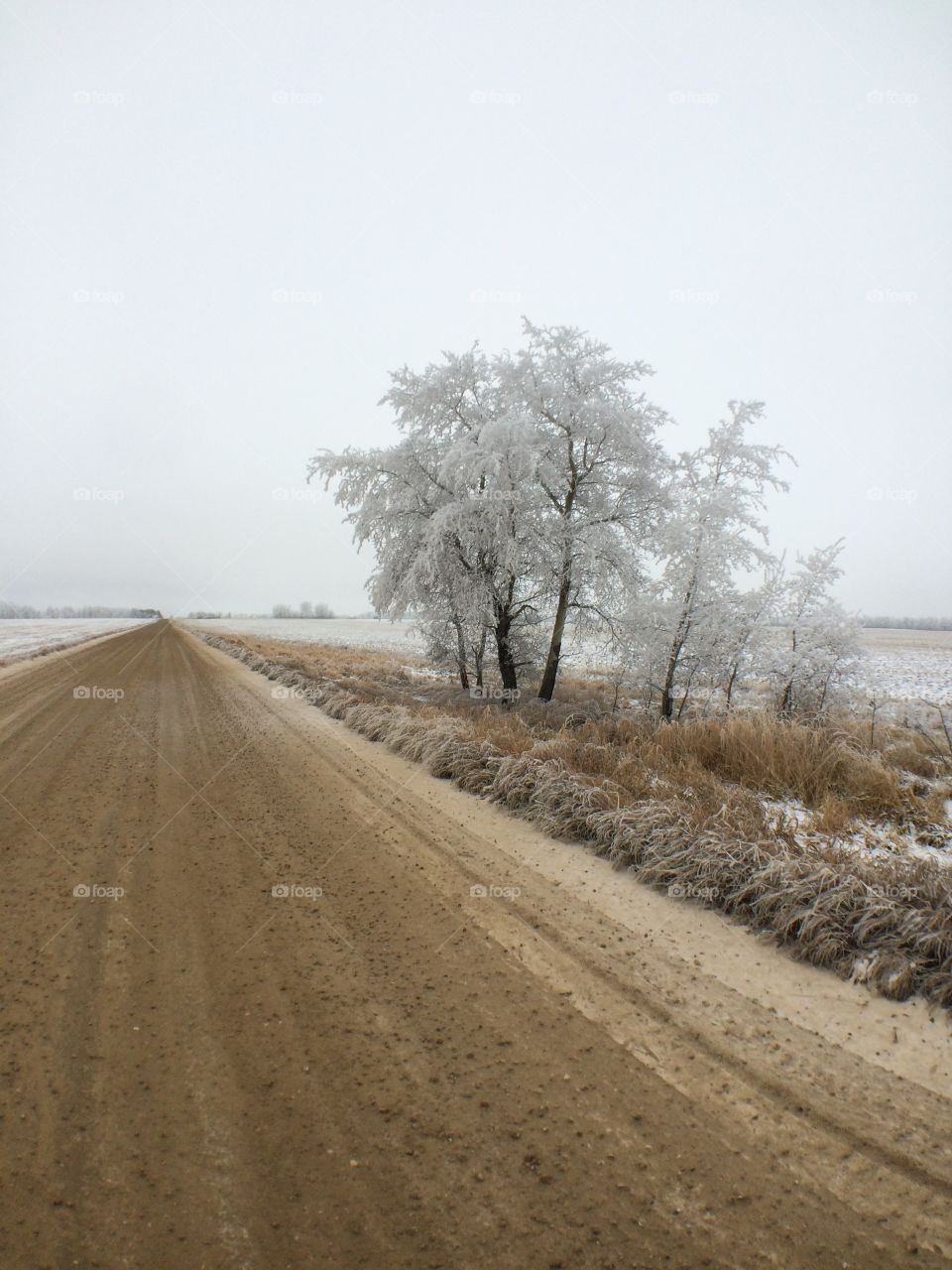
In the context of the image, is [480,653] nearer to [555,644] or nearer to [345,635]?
[555,644]

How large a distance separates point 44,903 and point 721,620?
12268 mm

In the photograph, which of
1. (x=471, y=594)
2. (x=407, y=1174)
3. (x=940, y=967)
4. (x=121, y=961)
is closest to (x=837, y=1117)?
(x=940, y=967)

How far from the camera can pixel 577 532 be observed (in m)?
14.3

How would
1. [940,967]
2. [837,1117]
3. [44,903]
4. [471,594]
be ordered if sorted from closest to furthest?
1. [837,1117]
2. [940,967]
3. [44,903]
4. [471,594]

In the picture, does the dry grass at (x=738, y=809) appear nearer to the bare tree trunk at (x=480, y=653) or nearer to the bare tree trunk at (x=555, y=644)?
the bare tree trunk at (x=555, y=644)

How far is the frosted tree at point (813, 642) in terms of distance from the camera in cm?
1277

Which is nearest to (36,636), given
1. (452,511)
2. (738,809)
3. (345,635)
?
(345,635)

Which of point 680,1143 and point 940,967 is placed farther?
point 940,967

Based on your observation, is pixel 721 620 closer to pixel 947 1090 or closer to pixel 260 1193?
pixel 947 1090

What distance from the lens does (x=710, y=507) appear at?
12602 millimetres

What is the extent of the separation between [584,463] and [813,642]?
21.2 ft

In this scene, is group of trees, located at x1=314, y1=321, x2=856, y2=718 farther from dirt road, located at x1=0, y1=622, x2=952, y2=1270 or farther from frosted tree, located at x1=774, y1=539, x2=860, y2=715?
dirt road, located at x1=0, y1=622, x2=952, y2=1270

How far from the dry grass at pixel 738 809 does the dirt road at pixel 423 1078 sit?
334mm

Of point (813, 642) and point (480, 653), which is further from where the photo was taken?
point (480, 653)
